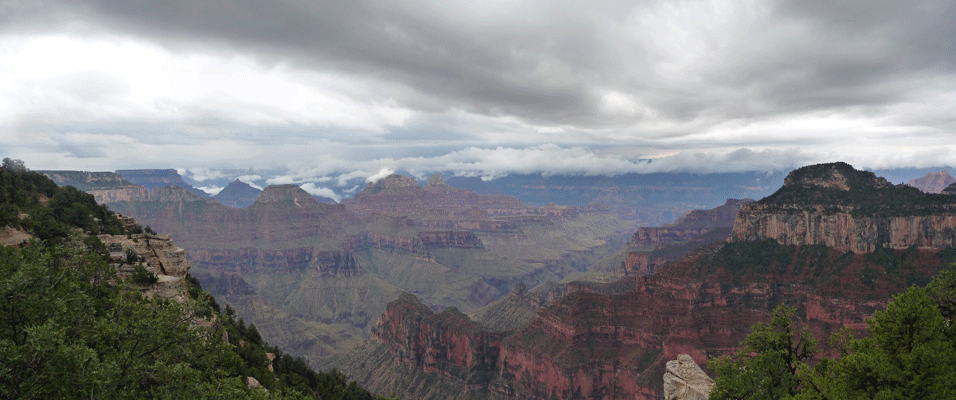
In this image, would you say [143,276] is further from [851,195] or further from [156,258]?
[851,195]

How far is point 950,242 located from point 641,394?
Result: 8249 cm

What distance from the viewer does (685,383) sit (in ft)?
147

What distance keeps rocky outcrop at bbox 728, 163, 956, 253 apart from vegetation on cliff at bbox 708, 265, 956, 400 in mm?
109642

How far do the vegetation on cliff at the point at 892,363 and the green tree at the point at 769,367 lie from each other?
0.07 metres

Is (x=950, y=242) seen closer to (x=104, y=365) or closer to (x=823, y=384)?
(x=823, y=384)

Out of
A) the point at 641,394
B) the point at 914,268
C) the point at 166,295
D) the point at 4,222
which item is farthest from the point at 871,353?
the point at 914,268

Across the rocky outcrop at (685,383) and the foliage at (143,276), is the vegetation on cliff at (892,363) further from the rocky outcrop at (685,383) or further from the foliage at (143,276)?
the foliage at (143,276)

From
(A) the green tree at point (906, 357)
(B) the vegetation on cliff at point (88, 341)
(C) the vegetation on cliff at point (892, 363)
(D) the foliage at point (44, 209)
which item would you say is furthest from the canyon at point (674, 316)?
(B) the vegetation on cliff at point (88, 341)

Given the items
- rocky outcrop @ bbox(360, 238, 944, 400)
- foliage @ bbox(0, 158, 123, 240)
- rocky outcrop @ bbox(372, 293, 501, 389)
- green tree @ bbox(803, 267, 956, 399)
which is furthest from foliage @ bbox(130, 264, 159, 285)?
rocky outcrop @ bbox(372, 293, 501, 389)

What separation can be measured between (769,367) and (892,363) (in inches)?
357

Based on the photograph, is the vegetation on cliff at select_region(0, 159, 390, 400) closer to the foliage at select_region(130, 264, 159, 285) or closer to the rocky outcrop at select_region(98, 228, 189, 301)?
the foliage at select_region(130, 264, 159, 285)

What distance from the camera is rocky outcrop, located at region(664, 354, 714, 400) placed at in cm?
4294

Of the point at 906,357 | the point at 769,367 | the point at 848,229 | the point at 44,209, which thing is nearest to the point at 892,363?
the point at 906,357

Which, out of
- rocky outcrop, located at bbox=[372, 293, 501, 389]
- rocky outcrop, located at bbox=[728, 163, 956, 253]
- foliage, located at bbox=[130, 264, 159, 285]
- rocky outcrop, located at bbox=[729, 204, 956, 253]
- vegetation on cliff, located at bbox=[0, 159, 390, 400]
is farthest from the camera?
rocky outcrop, located at bbox=[372, 293, 501, 389]
